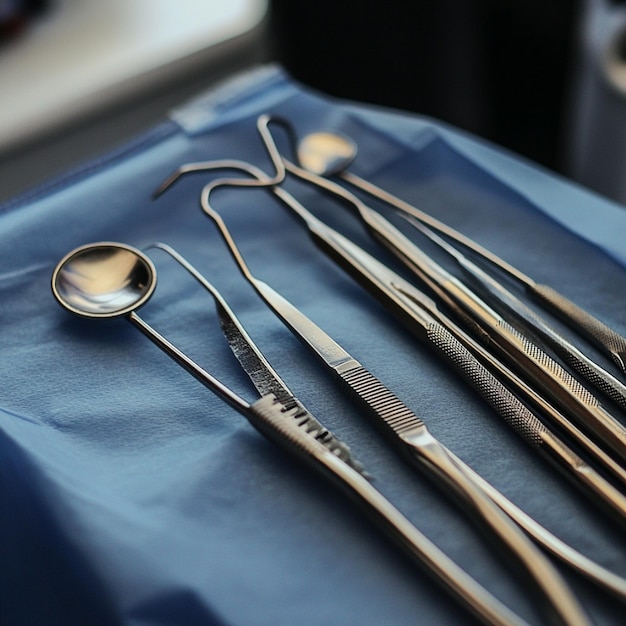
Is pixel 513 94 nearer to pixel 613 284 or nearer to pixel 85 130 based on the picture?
pixel 85 130

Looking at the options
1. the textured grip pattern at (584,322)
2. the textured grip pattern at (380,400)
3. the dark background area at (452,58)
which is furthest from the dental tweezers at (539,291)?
the dark background area at (452,58)

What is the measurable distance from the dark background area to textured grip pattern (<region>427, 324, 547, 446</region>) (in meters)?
0.73

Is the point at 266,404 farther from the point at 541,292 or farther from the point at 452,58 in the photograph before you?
the point at 452,58

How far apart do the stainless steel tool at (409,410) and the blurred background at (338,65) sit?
405 millimetres

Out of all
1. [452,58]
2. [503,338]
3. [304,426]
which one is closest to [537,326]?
[503,338]

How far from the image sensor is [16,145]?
2.73 ft

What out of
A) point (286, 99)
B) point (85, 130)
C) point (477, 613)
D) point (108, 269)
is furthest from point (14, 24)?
point (477, 613)

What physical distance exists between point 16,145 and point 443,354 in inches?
23.1

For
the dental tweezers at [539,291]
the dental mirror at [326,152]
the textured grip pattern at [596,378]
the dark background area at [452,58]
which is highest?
the dental mirror at [326,152]

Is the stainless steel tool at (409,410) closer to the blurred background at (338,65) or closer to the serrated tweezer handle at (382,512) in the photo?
the serrated tweezer handle at (382,512)

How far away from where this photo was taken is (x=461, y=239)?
0.53 metres

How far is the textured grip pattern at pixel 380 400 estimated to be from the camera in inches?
15.4

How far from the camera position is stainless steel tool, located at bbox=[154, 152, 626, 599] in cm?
35

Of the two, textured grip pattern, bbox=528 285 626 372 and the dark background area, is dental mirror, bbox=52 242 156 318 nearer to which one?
textured grip pattern, bbox=528 285 626 372
